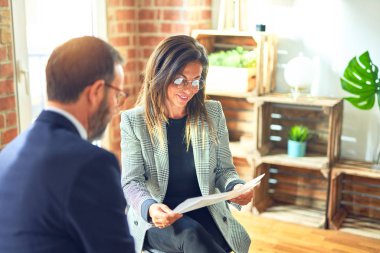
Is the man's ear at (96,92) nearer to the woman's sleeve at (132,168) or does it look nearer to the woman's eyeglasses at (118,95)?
the woman's eyeglasses at (118,95)

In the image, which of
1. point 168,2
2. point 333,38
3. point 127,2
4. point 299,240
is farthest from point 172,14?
point 299,240

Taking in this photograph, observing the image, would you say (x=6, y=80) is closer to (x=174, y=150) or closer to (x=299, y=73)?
(x=174, y=150)

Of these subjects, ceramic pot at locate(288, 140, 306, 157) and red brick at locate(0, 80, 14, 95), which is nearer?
red brick at locate(0, 80, 14, 95)

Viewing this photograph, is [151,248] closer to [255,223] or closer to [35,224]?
[35,224]

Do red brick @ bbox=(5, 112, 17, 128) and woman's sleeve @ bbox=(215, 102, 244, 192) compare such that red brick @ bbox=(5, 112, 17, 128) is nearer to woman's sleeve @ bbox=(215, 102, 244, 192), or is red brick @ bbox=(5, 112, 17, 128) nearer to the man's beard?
woman's sleeve @ bbox=(215, 102, 244, 192)

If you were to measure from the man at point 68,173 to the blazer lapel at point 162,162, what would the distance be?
2.32 ft

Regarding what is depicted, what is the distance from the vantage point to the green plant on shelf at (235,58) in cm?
321

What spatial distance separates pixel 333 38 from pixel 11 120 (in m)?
1.97

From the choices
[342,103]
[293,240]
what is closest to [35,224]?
[293,240]

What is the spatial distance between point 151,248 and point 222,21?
71.5 inches

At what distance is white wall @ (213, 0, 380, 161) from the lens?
307 cm

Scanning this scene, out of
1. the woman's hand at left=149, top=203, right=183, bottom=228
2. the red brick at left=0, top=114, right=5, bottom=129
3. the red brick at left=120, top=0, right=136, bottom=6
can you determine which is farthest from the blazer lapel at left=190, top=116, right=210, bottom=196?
the red brick at left=120, top=0, right=136, bottom=6

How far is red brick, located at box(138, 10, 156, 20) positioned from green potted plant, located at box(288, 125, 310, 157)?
1187 mm

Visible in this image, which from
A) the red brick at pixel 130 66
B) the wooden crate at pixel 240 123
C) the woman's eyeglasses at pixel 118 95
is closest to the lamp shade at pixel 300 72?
the wooden crate at pixel 240 123
